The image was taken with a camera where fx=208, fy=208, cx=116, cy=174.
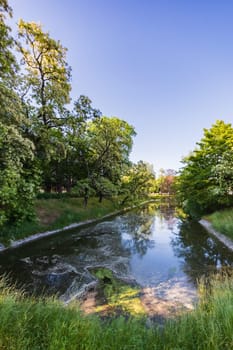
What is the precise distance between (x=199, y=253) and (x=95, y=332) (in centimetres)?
838

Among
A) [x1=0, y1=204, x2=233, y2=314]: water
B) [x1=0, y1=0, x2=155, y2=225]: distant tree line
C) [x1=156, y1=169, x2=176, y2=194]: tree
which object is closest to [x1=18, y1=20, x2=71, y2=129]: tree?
[x1=0, y1=0, x2=155, y2=225]: distant tree line

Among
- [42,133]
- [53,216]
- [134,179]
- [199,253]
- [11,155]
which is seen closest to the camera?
[11,155]

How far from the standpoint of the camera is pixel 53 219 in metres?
15.4

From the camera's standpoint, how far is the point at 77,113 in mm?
16031

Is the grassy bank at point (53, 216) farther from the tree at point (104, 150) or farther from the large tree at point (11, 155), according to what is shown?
the tree at point (104, 150)

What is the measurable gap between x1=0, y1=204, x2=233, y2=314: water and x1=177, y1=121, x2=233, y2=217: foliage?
350 centimetres

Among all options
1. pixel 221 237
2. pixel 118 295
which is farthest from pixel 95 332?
pixel 221 237

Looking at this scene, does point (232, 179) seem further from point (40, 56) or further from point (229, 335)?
point (40, 56)

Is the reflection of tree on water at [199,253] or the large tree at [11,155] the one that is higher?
the large tree at [11,155]

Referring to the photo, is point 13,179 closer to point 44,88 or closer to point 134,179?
point 44,88

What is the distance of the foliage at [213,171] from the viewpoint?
14.3 m

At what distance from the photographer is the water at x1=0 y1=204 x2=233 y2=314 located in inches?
237

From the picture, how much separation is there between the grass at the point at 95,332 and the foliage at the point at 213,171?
12.5m

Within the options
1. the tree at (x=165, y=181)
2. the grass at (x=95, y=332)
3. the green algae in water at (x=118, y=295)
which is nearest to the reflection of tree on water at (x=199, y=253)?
Result: the green algae in water at (x=118, y=295)
